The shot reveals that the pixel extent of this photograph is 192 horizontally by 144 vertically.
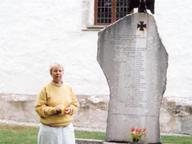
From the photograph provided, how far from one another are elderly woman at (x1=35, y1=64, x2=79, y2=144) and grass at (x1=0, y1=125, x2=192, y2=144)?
11.8 ft

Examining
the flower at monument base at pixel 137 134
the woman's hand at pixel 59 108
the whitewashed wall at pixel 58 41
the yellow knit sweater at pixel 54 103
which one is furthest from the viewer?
the whitewashed wall at pixel 58 41

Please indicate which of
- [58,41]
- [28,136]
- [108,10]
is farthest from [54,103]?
[108,10]

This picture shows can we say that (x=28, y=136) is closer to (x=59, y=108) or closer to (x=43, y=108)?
(x=43, y=108)

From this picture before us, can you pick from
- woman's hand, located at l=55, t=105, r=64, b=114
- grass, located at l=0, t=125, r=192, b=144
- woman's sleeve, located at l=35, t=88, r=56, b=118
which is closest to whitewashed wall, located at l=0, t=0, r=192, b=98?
grass, located at l=0, t=125, r=192, b=144

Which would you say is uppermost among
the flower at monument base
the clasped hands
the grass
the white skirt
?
the clasped hands

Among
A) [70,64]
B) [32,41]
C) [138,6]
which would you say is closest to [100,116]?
[70,64]

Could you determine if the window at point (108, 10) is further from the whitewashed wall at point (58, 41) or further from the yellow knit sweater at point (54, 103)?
the yellow knit sweater at point (54, 103)

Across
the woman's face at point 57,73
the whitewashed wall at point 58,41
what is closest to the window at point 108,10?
the whitewashed wall at point 58,41

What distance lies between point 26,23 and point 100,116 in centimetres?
286

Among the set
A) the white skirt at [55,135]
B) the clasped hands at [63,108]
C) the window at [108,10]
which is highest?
the window at [108,10]

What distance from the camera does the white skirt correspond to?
7664mm

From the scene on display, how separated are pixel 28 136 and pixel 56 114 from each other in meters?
4.71

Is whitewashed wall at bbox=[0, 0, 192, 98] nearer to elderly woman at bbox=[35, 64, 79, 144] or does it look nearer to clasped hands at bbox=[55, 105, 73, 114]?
elderly woman at bbox=[35, 64, 79, 144]

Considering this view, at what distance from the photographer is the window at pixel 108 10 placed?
15.6m
